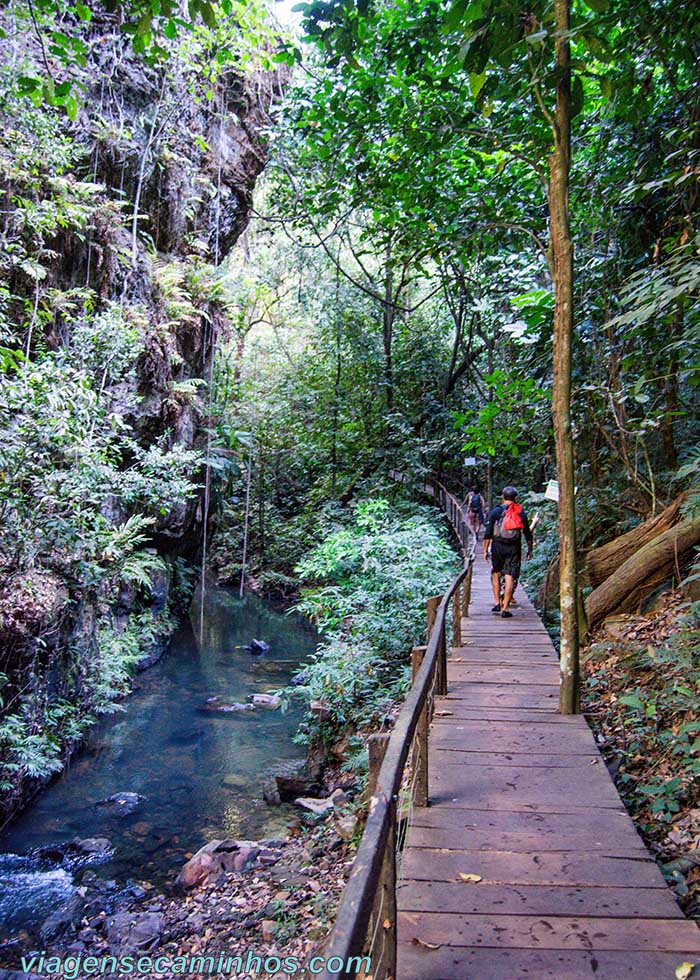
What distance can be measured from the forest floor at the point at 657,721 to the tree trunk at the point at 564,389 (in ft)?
2.02

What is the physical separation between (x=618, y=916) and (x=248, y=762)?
822cm

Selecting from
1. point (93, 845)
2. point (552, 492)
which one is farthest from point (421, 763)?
point (93, 845)

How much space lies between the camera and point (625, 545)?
8922 mm

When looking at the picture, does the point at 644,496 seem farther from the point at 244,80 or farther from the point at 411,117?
the point at 244,80

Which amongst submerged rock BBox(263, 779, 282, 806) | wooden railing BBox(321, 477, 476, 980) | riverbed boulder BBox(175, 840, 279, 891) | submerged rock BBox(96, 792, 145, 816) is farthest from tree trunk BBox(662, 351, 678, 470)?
submerged rock BBox(96, 792, 145, 816)

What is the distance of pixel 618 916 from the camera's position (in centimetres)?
297

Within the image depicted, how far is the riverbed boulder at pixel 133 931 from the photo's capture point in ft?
19.1

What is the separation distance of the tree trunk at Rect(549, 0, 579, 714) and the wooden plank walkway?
0.56 metres

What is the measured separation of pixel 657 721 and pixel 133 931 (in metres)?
5.26

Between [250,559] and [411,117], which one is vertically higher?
[411,117]

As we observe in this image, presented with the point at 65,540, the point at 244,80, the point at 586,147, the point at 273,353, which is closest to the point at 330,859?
the point at 65,540

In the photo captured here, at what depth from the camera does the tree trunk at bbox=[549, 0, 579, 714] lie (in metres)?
5.41

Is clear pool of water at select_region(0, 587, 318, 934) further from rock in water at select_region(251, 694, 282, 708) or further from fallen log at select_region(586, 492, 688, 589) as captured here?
fallen log at select_region(586, 492, 688, 589)

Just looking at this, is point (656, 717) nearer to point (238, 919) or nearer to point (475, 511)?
point (238, 919)
